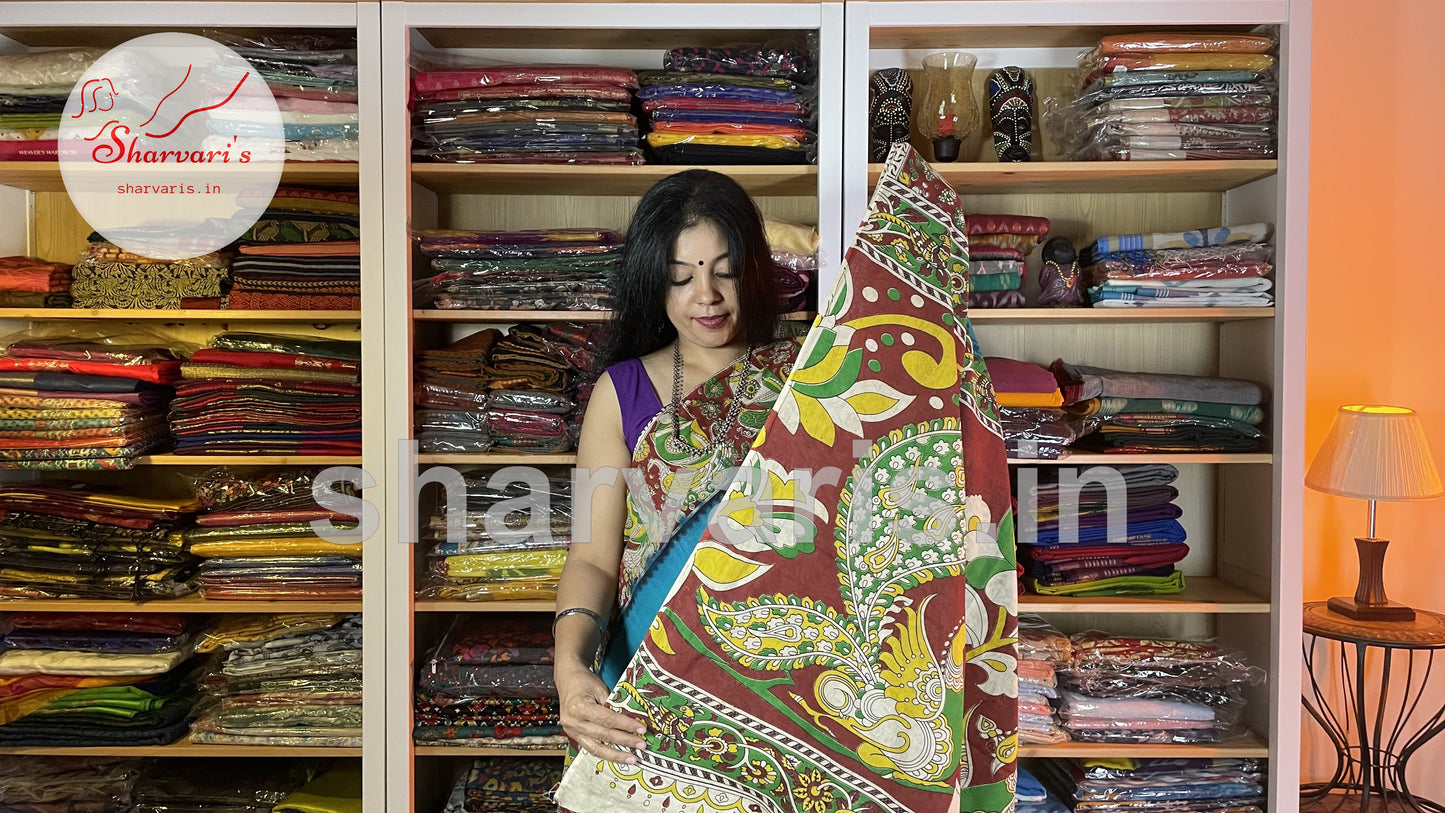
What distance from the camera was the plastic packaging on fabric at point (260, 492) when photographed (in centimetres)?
217

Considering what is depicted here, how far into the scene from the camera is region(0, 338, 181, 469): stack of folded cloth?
2.07 m

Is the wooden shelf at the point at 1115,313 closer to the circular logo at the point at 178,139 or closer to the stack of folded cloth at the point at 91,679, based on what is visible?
the circular logo at the point at 178,139

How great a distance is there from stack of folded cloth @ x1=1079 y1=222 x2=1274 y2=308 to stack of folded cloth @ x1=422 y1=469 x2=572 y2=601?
128 centimetres

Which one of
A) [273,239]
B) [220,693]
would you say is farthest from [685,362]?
[220,693]

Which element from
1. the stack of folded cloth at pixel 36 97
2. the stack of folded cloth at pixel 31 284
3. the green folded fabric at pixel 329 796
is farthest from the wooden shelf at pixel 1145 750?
the stack of folded cloth at pixel 36 97

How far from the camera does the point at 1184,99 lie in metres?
2.10

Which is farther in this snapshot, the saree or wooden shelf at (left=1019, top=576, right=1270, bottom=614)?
wooden shelf at (left=1019, top=576, right=1270, bottom=614)

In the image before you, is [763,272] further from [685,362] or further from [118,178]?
[118,178]

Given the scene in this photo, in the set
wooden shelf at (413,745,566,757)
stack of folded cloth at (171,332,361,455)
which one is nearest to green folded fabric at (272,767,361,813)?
wooden shelf at (413,745,566,757)

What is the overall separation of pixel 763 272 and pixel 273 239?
124 centimetres

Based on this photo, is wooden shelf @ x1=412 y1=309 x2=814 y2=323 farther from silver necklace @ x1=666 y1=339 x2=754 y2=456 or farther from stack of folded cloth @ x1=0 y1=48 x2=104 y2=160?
stack of folded cloth @ x1=0 y1=48 x2=104 y2=160

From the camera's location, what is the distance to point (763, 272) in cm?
148

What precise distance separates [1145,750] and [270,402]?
203 cm

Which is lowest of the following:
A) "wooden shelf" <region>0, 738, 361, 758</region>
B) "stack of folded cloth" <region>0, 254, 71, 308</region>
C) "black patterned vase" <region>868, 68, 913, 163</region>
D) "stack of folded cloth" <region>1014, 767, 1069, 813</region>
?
"stack of folded cloth" <region>1014, 767, 1069, 813</region>
